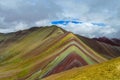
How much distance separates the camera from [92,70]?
221 feet

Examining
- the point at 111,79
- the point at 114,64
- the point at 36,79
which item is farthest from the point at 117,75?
the point at 36,79

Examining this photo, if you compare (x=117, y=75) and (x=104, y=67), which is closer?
(x=117, y=75)

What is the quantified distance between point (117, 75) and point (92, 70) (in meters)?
9.74

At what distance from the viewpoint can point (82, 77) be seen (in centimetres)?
6362

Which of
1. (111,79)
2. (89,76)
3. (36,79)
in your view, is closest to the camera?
(111,79)

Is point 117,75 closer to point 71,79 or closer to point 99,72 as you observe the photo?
point 99,72

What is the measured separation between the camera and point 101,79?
59812 mm

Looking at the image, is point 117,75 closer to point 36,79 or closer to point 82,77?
point 82,77

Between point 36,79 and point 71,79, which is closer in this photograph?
point 71,79

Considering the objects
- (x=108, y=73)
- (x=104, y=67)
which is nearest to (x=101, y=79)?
(x=108, y=73)

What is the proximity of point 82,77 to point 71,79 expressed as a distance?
10.3 feet

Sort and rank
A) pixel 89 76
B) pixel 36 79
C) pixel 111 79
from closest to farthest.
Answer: pixel 111 79, pixel 89 76, pixel 36 79

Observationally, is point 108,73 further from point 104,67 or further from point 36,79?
point 36,79

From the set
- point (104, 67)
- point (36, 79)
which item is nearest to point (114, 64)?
point (104, 67)
